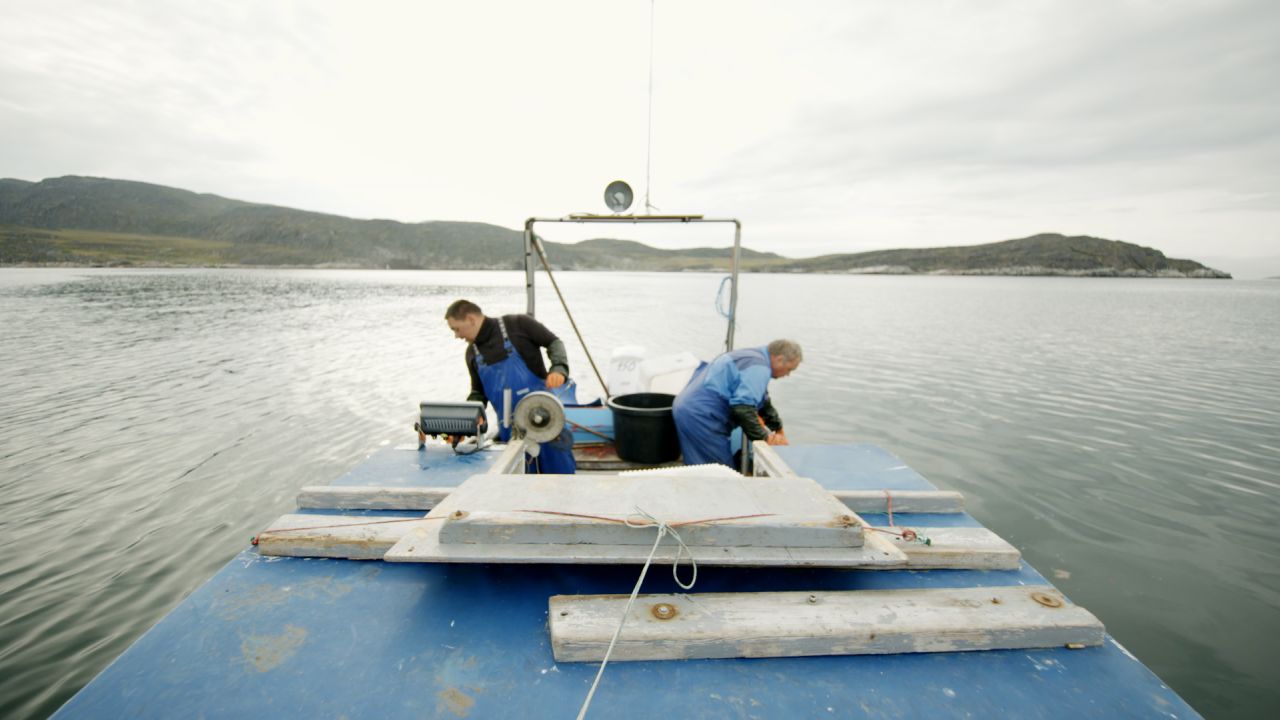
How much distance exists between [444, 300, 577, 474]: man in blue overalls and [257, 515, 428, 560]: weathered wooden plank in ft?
5.56

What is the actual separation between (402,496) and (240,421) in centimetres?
759

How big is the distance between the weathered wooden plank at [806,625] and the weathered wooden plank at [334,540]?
45.6 inches

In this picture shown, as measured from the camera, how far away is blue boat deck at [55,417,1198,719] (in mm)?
1799

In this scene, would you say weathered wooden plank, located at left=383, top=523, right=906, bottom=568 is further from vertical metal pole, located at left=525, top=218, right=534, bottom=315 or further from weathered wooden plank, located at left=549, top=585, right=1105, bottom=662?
vertical metal pole, located at left=525, top=218, right=534, bottom=315

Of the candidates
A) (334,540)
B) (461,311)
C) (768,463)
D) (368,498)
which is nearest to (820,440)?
(768,463)

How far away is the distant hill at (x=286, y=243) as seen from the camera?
100188mm

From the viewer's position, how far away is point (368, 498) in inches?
128

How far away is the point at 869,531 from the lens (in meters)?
→ 2.53

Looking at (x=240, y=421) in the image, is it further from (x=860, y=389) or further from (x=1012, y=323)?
(x=1012, y=323)

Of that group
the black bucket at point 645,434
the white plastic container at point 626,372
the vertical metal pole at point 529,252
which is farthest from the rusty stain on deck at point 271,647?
the white plastic container at point 626,372

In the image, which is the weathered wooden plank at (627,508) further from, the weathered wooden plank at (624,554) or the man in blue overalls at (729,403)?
the man in blue overalls at (729,403)

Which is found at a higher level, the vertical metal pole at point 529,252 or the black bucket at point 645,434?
the vertical metal pole at point 529,252

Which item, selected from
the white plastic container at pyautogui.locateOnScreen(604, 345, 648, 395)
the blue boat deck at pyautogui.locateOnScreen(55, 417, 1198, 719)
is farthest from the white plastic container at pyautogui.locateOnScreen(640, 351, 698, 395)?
the blue boat deck at pyautogui.locateOnScreen(55, 417, 1198, 719)

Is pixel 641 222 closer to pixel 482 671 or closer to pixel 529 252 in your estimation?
pixel 529 252
